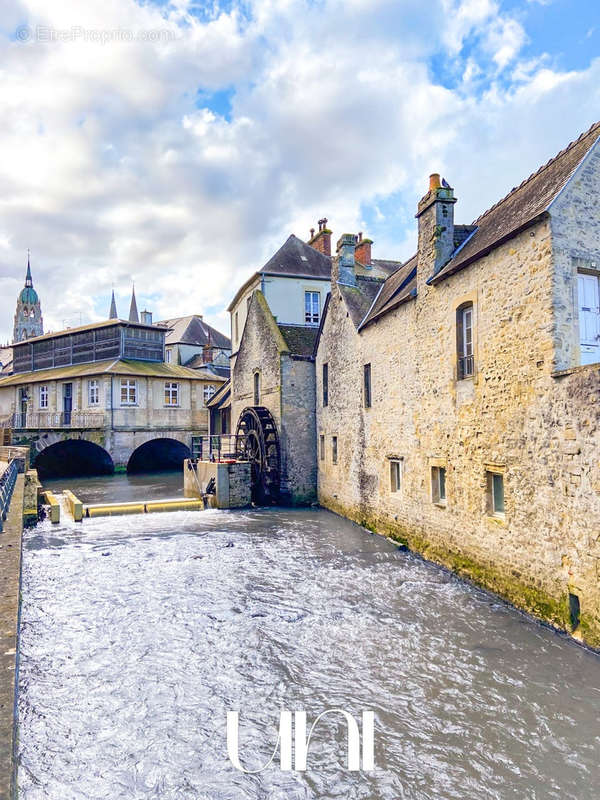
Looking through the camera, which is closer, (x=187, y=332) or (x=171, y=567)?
(x=171, y=567)

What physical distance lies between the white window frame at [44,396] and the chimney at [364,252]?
65.8 ft

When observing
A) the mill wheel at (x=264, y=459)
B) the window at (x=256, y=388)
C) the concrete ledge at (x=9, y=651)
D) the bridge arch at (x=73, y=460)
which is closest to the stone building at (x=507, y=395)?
the mill wheel at (x=264, y=459)

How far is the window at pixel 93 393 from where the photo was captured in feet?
94.2

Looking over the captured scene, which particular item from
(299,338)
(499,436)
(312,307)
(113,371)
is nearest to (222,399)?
(113,371)

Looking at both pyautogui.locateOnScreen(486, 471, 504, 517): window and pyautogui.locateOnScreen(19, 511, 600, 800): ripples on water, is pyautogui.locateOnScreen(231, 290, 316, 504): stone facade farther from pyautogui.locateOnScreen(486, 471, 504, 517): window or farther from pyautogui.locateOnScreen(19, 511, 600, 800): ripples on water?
pyautogui.locateOnScreen(486, 471, 504, 517): window

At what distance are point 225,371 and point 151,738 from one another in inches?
1289

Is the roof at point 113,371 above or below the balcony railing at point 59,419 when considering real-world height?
above

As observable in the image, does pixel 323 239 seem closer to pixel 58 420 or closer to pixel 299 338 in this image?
pixel 299 338

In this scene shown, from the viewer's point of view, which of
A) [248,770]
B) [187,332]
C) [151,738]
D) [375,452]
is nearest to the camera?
[248,770]

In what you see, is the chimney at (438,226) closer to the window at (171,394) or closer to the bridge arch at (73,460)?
the window at (171,394)

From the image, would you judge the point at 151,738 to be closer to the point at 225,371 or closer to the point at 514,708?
the point at 514,708

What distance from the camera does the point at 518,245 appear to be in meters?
7.62

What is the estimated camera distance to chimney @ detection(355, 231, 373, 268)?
71.9 ft

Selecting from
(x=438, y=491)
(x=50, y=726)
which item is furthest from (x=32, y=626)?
(x=438, y=491)
